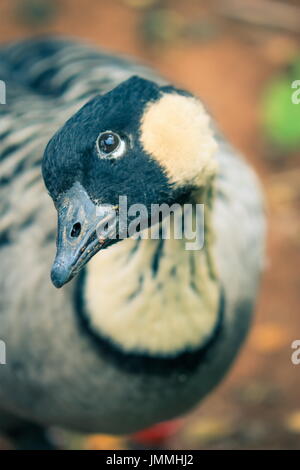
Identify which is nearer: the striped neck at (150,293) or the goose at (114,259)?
the goose at (114,259)

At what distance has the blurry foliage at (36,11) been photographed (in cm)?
539

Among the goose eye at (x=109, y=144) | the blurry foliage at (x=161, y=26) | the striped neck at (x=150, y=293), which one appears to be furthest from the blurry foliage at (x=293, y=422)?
the blurry foliage at (x=161, y=26)

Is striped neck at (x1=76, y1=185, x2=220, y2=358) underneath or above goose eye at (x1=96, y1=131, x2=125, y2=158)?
underneath

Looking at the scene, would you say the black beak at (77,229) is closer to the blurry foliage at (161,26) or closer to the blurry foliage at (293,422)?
the blurry foliage at (293,422)

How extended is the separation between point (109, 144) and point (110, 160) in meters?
0.04

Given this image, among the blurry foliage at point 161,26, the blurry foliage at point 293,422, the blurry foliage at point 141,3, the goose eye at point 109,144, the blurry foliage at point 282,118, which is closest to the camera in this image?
the goose eye at point 109,144

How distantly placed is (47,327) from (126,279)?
1.15 ft

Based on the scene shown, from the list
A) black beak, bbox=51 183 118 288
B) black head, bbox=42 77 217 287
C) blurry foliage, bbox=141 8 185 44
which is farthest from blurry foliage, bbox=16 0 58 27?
black beak, bbox=51 183 118 288

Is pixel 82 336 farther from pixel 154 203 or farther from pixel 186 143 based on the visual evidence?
pixel 186 143

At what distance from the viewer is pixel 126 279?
227 cm

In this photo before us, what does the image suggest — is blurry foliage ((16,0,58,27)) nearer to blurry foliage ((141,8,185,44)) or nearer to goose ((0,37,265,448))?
blurry foliage ((141,8,185,44))

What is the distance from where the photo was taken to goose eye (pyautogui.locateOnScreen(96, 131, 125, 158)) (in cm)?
188

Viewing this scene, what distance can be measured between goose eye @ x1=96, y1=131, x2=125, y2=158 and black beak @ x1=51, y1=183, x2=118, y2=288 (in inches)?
4.4

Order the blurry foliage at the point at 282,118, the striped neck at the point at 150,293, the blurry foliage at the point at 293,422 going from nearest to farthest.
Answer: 1. the striped neck at the point at 150,293
2. the blurry foliage at the point at 293,422
3. the blurry foliage at the point at 282,118
